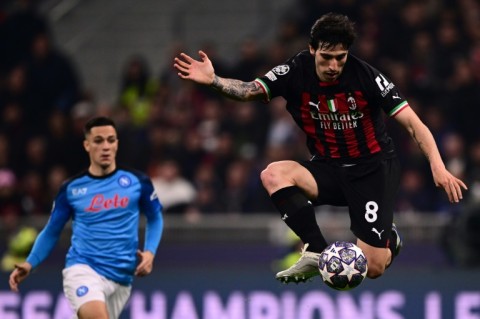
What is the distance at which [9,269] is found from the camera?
13469 mm

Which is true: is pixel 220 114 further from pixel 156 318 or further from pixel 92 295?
pixel 92 295

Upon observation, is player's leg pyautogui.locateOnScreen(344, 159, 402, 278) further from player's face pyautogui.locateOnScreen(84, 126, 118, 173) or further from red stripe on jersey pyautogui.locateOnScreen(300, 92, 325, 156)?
player's face pyautogui.locateOnScreen(84, 126, 118, 173)

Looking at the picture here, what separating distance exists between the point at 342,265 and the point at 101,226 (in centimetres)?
228

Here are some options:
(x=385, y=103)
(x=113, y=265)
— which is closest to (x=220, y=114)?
(x=113, y=265)

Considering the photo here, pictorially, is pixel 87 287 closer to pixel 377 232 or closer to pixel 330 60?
pixel 377 232

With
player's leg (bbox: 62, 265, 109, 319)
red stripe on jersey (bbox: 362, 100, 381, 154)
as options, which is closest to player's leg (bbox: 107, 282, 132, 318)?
player's leg (bbox: 62, 265, 109, 319)

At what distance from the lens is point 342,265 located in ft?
29.4

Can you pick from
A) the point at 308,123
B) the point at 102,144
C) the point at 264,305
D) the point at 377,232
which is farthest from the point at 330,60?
the point at 264,305

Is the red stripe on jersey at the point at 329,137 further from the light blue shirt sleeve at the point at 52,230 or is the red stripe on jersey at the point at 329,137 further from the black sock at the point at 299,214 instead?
the light blue shirt sleeve at the point at 52,230

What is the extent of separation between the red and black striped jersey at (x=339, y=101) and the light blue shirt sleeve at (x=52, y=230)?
2145 millimetres

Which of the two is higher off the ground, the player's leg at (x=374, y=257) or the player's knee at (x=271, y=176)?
the player's knee at (x=271, y=176)

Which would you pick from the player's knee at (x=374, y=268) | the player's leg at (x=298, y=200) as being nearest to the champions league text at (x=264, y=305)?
the player's knee at (x=374, y=268)

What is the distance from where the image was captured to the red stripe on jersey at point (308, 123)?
920cm

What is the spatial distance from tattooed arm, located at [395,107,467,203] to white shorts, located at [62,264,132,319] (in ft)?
9.09
